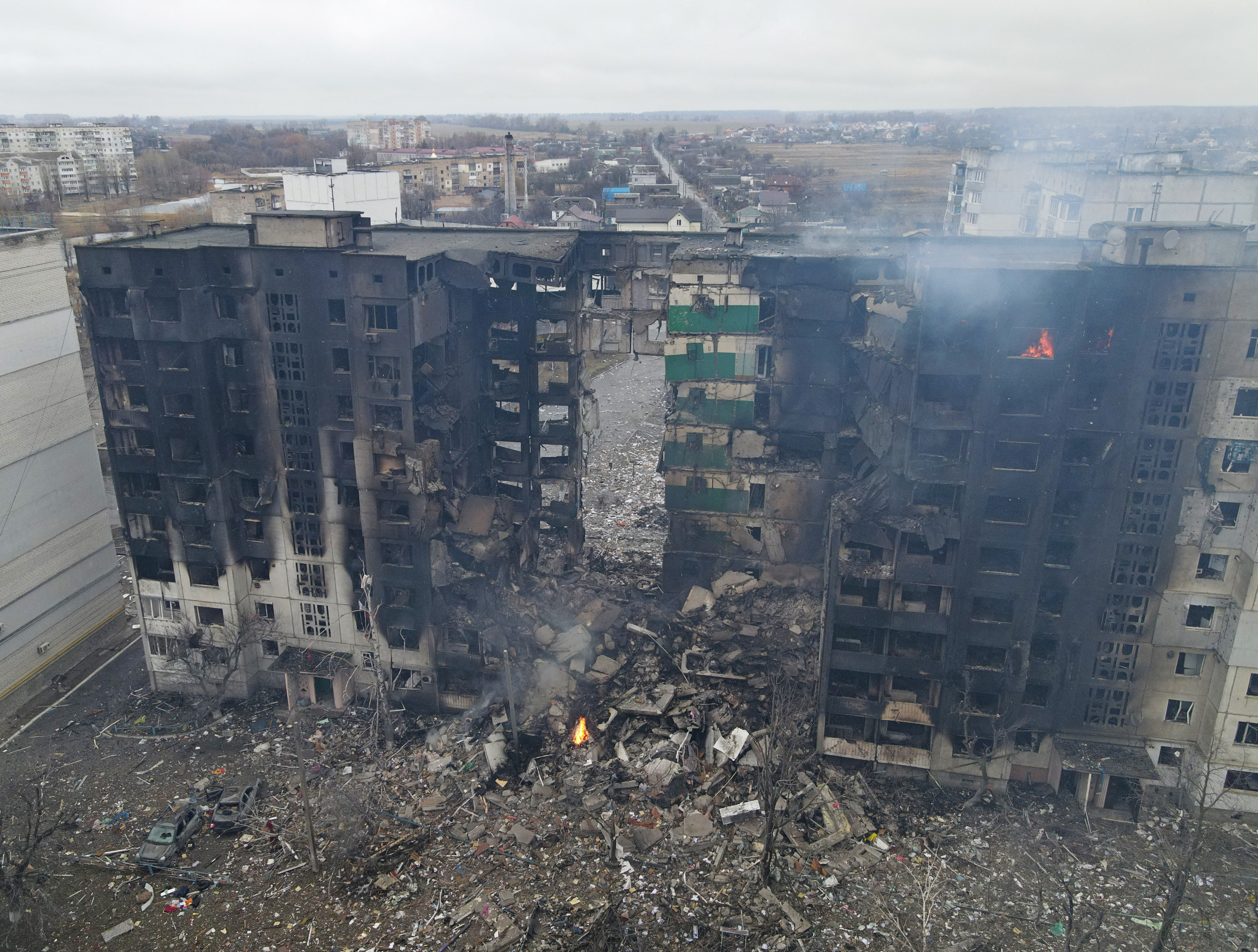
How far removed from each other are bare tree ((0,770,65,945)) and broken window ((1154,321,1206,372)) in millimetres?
25326

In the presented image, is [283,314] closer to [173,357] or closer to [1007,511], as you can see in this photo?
[173,357]

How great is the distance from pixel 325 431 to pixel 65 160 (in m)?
106

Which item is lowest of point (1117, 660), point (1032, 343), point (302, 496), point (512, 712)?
point (512, 712)

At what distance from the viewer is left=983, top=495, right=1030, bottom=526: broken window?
20.4 m

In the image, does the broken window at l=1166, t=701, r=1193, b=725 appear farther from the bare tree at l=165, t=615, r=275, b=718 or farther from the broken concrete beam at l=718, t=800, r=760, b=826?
the bare tree at l=165, t=615, r=275, b=718

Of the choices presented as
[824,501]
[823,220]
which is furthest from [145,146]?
[824,501]

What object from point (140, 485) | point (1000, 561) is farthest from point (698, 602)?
point (140, 485)

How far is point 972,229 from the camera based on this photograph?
60.5m

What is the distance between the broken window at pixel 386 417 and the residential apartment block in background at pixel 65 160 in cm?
9033

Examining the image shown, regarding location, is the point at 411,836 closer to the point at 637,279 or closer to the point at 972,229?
the point at 637,279

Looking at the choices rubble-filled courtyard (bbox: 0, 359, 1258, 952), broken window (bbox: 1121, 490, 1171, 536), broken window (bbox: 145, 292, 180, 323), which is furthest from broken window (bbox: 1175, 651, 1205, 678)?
broken window (bbox: 145, 292, 180, 323)

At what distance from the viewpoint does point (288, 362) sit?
22.7 metres

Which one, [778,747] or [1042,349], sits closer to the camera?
[1042,349]

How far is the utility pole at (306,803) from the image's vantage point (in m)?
19.2
